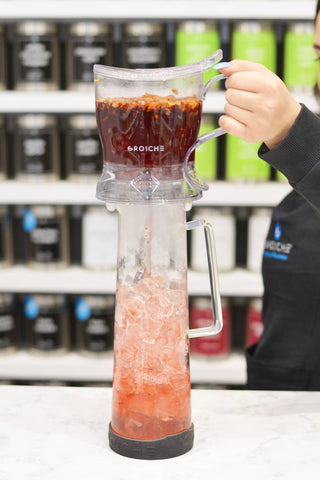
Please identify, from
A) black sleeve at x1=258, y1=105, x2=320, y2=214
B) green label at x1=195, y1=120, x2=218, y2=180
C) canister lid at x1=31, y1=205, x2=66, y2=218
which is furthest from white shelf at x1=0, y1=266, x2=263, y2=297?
black sleeve at x1=258, y1=105, x2=320, y2=214

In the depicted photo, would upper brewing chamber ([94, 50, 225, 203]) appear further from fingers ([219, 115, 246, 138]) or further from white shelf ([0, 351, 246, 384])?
white shelf ([0, 351, 246, 384])

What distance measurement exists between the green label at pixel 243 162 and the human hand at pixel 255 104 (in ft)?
2.97

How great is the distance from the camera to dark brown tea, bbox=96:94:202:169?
→ 70cm

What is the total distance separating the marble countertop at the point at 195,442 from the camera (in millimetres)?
709

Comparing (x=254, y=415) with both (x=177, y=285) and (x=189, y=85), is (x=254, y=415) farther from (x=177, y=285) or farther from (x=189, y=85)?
(x=189, y=85)

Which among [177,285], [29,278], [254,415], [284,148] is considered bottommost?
[29,278]

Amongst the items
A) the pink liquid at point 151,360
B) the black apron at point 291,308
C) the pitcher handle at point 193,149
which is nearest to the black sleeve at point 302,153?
the pitcher handle at point 193,149

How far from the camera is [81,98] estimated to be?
1.77 metres

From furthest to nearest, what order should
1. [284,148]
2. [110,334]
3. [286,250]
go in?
[110,334], [286,250], [284,148]

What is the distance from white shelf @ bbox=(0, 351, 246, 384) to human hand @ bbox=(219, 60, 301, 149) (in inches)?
46.1
